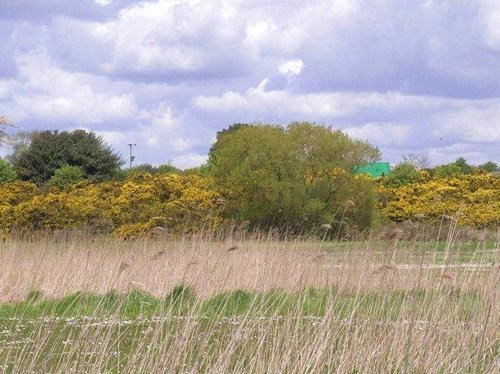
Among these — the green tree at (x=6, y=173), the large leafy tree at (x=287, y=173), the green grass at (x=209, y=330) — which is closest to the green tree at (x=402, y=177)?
the large leafy tree at (x=287, y=173)

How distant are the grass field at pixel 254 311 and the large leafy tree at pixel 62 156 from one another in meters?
26.8

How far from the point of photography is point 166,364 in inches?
225

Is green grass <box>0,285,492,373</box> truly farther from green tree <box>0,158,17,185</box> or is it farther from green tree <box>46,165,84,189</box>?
green tree <box>0,158,17,185</box>

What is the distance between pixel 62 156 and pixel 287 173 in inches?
592

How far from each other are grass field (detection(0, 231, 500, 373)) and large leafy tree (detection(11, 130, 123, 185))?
1054 inches

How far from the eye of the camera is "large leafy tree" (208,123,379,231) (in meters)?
29.5

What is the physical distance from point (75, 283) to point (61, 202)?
1690 cm

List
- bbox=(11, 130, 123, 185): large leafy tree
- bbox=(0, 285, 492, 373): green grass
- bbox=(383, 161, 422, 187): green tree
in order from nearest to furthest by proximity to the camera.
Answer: bbox=(0, 285, 492, 373): green grass, bbox=(383, 161, 422, 187): green tree, bbox=(11, 130, 123, 185): large leafy tree

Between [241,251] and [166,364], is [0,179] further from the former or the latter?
[166,364]

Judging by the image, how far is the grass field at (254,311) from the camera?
598 centimetres

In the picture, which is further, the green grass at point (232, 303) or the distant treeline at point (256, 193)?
the distant treeline at point (256, 193)

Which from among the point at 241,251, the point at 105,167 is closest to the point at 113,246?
the point at 241,251

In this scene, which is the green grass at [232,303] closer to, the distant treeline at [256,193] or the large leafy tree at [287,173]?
the distant treeline at [256,193]

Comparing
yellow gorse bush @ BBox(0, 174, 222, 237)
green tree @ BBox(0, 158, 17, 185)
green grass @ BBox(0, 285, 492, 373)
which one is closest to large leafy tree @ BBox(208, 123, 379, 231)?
yellow gorse bush @ BBox(0, 174, 222, 237)
